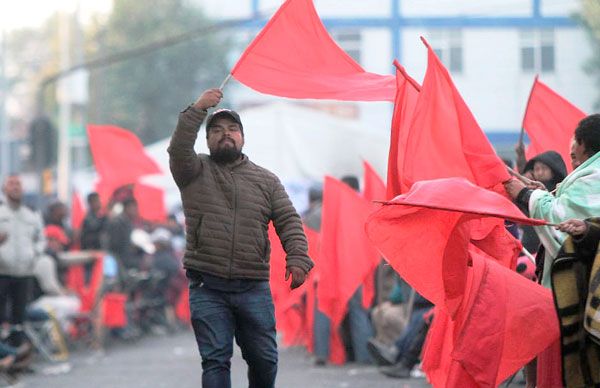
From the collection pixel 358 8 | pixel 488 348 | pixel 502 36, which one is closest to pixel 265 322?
pixel 488 348

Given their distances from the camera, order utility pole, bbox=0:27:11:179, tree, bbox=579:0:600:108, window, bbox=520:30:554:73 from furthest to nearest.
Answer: utility pole, bbox=0:27:11:179 → tree, bbox=579:0:600:108 → window, bbox=520:30:554:73

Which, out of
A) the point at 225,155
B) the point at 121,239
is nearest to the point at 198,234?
the point at 225,155

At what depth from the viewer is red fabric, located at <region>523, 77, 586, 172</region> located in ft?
36.5

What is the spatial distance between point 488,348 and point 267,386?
137 centimetres

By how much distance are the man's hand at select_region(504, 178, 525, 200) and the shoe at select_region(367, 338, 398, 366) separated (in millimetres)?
5769

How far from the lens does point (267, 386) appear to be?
7.88 meters

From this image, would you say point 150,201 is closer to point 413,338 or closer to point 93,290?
point 93,290

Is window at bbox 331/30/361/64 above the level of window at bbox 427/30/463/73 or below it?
above

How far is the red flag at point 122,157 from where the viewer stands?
18.3 metres

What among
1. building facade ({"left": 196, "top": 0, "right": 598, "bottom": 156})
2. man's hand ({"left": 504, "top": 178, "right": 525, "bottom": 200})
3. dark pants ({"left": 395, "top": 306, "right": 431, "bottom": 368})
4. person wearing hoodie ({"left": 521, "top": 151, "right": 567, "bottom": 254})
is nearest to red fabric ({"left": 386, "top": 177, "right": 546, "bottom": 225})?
man's hand ({"left": 504, "top": 178, "right": 525, "bottom": 200})

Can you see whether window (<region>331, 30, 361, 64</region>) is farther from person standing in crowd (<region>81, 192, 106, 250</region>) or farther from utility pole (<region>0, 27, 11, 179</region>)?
person standing in crowd (<region>81, 192, 106, 250</region>)

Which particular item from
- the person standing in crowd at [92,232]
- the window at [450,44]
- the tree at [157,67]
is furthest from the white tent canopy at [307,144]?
the tree at [157,67]

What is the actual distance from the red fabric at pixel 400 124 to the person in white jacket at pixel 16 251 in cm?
616

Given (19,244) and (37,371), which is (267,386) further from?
(37,371)
